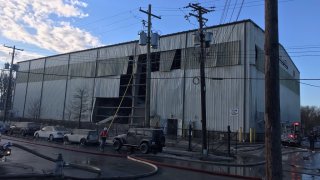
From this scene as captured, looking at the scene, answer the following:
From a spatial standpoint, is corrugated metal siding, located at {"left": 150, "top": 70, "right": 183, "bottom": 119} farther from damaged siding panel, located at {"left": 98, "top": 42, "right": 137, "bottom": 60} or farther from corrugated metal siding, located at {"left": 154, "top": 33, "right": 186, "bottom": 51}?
damaged siding panel, located at {"left": 98, "top": 42, "right": 137, "bottom": 60}

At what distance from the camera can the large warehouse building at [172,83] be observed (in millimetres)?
47375

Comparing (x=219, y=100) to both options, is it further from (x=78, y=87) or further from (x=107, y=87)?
(x=78, y=87)

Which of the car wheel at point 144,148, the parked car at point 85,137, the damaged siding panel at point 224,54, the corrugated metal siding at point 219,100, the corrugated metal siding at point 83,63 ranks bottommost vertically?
the car wheel at point 144,148

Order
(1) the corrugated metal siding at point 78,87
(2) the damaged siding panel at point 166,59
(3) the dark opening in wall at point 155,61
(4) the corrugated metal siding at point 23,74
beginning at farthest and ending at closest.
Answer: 1. (4) the corrugated metal siding at point 23,74
2. (1) the corrugated metal siding at point 78,87
3. (3) the dark opening in wall at point 155,61
4. (2) the damaged siding panel at point 166,59

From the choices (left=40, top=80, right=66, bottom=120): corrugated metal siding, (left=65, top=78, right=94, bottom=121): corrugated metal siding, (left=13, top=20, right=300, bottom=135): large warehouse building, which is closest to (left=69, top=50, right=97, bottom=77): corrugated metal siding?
(left=13, top=20, right=300, bottom=135): large warehouse building

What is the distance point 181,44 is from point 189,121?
1105 cm

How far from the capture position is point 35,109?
79.5 meters

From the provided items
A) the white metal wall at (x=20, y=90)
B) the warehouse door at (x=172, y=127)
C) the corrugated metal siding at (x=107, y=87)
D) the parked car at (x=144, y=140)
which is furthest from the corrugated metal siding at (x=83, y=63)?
the parked car at (x=144, y=140)


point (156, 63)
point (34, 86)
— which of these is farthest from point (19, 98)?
point (156, 63)

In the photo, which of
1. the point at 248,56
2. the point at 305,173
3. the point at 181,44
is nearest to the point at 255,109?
the point at 248,56

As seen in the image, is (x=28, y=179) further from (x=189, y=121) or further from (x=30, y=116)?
(x=30, y=116)

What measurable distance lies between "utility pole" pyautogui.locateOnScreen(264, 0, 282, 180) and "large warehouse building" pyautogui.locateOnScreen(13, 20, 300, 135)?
3892cm

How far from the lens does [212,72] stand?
164 ft

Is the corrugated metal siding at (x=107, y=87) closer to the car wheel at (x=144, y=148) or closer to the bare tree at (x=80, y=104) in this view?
the bare tree at (x=80, y=104)
